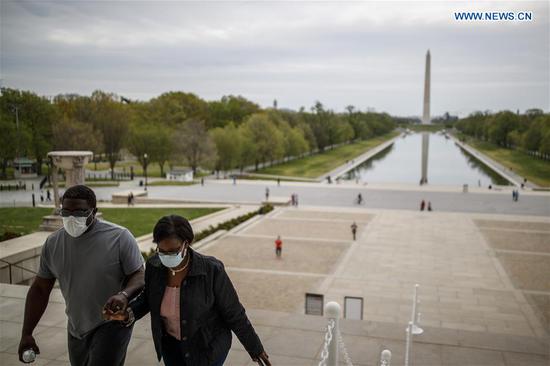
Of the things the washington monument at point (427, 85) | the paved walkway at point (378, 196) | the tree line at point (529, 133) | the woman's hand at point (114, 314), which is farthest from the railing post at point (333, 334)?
the washington monument at point (427, 85)

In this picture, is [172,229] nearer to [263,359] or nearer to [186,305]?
[186,305]

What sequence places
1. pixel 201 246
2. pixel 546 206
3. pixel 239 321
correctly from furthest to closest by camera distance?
pixel 546 206 < pixel 201 246 < pixel 239 321

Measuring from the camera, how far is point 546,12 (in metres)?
10.1

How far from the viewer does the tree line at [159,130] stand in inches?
626

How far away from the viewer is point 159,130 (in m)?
50.4

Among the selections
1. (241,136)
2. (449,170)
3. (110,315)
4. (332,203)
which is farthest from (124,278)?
(449,170)

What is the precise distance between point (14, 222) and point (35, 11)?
215 inches

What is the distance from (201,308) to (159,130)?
4905 centimetres

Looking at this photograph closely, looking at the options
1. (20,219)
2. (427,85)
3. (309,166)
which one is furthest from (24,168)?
(427,85)

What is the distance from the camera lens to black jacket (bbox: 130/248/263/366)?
3.05m

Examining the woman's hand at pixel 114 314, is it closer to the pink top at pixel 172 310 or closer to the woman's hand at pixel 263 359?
the pink top at pixel 172 310

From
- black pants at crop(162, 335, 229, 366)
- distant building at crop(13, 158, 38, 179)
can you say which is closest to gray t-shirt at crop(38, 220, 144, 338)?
black pants at crop(162, 335, 229, 366)

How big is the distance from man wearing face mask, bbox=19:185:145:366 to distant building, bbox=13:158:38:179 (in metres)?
13.7

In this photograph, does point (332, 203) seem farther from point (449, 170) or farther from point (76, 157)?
point (449, 170)
